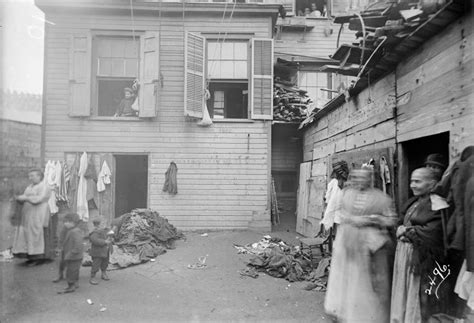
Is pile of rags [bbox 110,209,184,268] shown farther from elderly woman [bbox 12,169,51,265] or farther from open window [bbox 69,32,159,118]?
open window [bbox 69,32,159,118]

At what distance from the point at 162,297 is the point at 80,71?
→ 7238 millimetres

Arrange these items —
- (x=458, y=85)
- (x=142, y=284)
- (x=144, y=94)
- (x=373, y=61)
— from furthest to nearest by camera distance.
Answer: (x=144, y=94)
(x=142, y=284)
(x=373, y=61)
(x=458, y=85)

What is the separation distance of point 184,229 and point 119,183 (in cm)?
232

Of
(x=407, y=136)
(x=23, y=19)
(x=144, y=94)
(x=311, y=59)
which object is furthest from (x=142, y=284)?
(x=311, y=59)

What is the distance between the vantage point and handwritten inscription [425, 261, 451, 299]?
275cm

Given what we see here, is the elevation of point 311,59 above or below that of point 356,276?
above

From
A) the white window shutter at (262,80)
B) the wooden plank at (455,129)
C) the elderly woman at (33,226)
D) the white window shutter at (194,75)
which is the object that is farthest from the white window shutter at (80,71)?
the wooden plank at (455,129)

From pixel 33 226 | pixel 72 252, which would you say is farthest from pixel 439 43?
pixel 33 226

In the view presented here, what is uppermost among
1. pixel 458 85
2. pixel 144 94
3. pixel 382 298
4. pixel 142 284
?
pixel 144 94

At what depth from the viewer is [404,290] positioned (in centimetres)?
303

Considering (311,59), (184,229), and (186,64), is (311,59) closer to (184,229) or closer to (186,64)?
(186,64)

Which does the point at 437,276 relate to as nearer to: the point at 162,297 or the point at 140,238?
the point at 162,297

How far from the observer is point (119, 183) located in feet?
31.1

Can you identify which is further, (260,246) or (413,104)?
(260,246)
